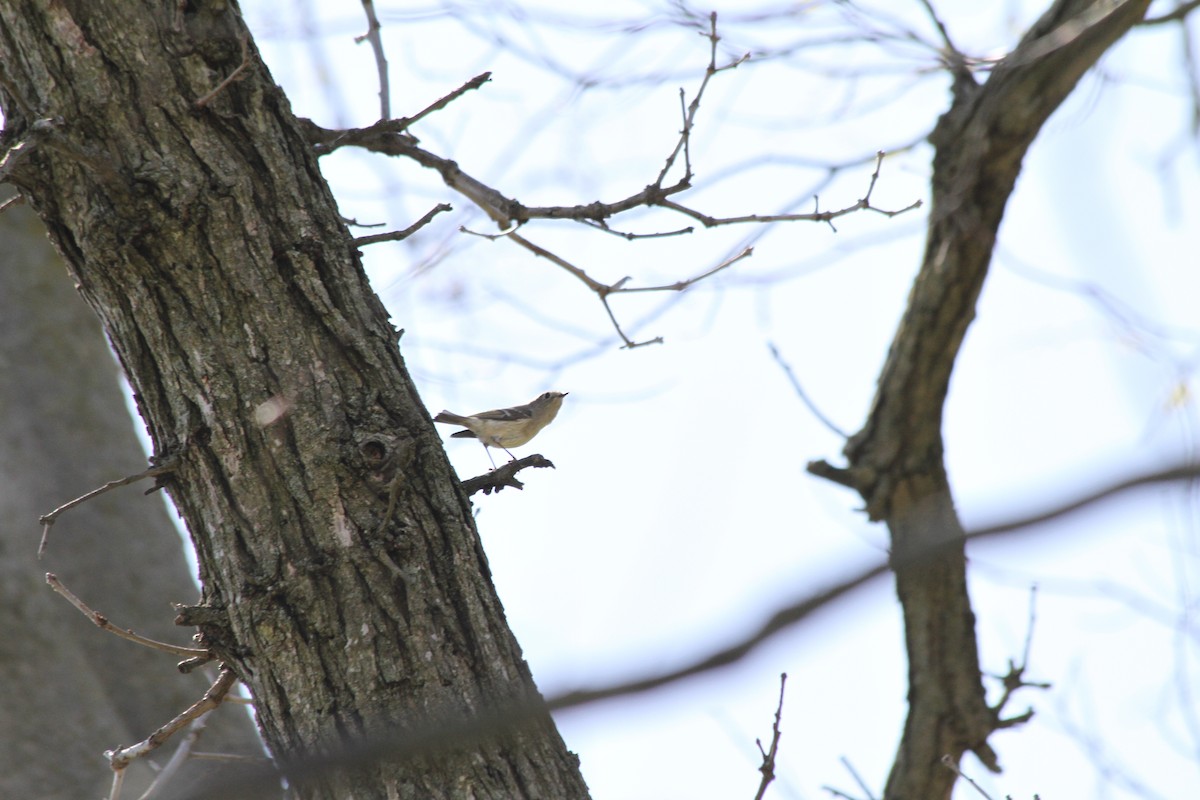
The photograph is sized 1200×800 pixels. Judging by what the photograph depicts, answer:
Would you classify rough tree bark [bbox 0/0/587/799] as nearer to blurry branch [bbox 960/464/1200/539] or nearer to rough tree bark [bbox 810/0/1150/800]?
blurry branch [bbox 960/464/1200/539]

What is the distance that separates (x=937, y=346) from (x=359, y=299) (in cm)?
249

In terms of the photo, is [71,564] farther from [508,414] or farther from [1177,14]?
[1177,14]

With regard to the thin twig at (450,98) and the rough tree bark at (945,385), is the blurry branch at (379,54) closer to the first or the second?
the thin twig at (450,98)

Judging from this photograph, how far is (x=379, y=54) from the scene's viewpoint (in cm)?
353

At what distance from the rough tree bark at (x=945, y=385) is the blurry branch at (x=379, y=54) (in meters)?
2.08

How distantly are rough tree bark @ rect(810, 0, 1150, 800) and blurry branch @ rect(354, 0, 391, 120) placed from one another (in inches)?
82.0

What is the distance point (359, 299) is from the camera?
2.53 m

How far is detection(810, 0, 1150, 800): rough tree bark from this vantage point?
402 cm

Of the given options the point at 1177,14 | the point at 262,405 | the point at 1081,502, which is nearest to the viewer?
the point at 1081,502

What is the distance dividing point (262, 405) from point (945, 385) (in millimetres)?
2818

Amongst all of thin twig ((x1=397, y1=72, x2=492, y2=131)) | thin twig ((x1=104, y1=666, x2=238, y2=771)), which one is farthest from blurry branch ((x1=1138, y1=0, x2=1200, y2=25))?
thin twig ((x1=104, y1=666, x2=238, y2=771))

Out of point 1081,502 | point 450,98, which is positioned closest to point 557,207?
point 450,98

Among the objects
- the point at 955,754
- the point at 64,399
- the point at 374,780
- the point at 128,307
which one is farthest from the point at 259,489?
the point at 64,399

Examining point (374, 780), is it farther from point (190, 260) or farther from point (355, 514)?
point (190, 260)
